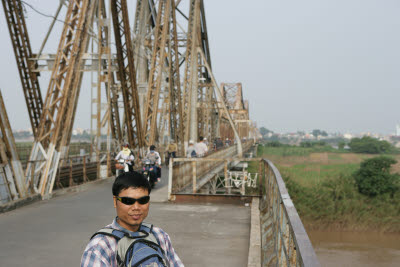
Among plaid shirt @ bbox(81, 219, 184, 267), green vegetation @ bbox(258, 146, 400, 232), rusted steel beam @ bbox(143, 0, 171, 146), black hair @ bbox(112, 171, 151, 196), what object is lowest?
green vegetation @ bbox(258, 146, 400, 232)

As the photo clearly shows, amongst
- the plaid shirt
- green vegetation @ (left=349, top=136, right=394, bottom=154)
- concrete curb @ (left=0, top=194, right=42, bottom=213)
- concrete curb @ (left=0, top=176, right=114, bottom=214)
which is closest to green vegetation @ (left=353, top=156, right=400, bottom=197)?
concrete curb @ (left=0, top=176, right=114, bottom=214)

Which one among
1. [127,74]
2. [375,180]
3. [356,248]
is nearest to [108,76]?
[127,74]

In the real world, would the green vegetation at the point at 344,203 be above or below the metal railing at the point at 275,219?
below

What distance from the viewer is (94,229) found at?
22.4 feet

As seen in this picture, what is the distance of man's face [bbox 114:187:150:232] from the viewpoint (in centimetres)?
204

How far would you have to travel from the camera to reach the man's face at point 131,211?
2043mm

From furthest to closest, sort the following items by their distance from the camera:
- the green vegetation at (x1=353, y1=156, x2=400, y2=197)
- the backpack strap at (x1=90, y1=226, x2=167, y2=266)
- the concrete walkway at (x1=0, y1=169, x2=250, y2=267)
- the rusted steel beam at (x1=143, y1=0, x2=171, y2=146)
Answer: the green vegetation at (x1=353, y1=156, x2=400, y2=197) < the rusted steel beam at (x1=143, y1=0, x2=171, y2=146) < the concrete walkway at (x1=0, y1=169, x2=250, y2=267) < the backpack strap at (x1=90, y1=226, x2=167, y2=266)

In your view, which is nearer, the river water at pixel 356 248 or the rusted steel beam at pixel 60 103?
the rusted steel beam at pixel 60 103

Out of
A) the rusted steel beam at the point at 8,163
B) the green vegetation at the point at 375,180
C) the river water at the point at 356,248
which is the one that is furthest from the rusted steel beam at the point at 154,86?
the green vegetation at the point at 375,180

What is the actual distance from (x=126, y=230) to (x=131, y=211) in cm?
10

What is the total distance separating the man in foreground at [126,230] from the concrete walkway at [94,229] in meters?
3.03

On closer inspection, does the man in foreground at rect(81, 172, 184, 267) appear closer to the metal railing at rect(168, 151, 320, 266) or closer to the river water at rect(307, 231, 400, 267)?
the metal railing at rect(168, 151, 320, 266)

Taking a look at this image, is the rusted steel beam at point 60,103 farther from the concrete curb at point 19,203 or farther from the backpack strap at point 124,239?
the backpack strap at point 124,239

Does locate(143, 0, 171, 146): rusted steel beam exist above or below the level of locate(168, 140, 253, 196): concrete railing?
above
